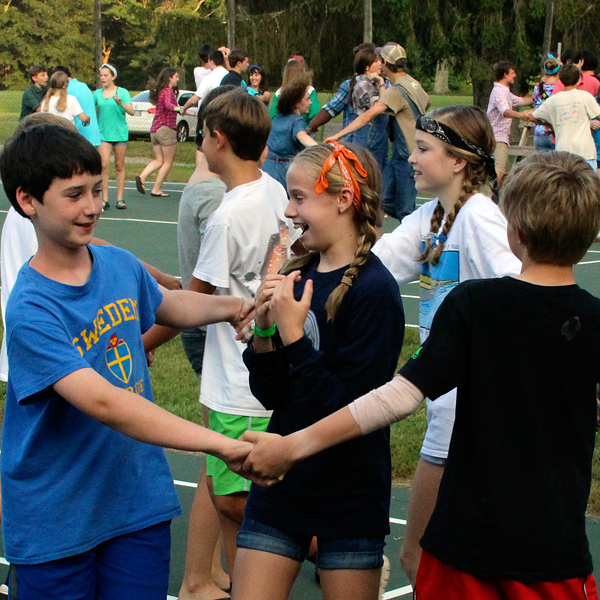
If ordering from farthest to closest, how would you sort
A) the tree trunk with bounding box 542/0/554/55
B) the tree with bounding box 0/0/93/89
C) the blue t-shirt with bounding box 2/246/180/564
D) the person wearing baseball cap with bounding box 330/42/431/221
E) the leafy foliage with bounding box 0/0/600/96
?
the tree with bounding box 0/0/93/89, the leafy foliage with bounding box 0/0/600/96, the tree trunk with bounding box 542/0/554/55, the person wearing baseball cap with bounding box 330/42/431/221, the blue t-shirt with bounding box 2/246/180/564

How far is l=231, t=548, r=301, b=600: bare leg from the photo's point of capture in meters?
2.68

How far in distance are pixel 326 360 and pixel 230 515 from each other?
3.87 ft

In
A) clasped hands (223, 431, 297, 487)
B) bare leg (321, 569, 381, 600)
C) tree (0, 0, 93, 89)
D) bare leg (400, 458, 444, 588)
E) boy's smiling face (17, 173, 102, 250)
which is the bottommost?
tree (0, 0, 93, 89)

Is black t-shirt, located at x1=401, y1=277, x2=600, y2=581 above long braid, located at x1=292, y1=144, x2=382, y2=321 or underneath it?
underneath

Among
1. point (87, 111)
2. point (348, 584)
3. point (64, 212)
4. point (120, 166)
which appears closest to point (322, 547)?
point (348, 584)

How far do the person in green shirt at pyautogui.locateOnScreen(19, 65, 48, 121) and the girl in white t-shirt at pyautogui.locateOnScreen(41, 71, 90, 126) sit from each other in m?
1.20

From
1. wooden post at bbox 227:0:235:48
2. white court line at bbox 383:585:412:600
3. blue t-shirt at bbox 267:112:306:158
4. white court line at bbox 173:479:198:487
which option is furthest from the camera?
wooden post at bbox 227:0:235:48

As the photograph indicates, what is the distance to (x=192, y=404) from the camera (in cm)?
626

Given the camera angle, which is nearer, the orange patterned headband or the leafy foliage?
the orange patterned headband

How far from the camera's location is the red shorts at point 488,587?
2.24 meters

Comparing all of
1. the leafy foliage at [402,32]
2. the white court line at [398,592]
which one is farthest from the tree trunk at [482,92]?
the white court line at [398,592]

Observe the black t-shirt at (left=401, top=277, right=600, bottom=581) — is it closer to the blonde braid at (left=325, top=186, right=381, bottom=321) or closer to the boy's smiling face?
the blonde braid at (left=325, top=186, right=381, bottom=321)

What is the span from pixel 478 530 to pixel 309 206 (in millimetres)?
1157

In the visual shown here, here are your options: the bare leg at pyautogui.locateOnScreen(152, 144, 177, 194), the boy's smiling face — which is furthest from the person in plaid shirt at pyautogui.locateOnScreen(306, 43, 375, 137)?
the boy's smiling face
